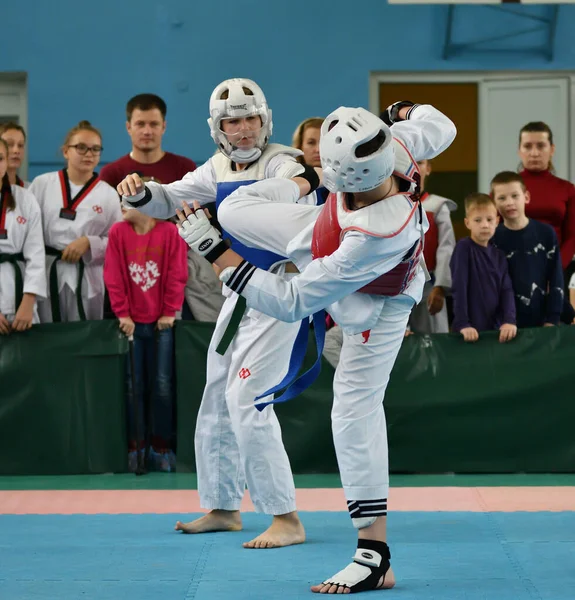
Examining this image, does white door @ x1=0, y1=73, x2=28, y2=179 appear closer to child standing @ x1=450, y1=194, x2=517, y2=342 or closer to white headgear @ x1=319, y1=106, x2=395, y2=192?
child standing @ x1=450, y1=194, x2=517, y2=342

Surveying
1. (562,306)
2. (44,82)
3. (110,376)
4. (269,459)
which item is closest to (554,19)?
(562,306)

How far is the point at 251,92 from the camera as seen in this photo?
4.48 m

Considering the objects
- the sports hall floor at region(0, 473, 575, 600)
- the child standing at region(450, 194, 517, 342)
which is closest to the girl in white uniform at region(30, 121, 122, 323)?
the sports hall floor at region(0, 473, 575, 600)

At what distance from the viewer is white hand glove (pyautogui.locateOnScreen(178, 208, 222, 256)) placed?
360cm

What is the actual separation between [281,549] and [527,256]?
301 cm

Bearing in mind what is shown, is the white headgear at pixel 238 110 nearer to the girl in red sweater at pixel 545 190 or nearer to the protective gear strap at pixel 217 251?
the protective gear strap at pixel 217 251

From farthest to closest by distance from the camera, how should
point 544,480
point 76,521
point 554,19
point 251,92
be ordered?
point 554,19 → point 544,480 → point 76,521 → point 251,92

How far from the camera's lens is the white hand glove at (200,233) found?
360 cm

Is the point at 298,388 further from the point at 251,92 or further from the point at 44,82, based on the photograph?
the point at 44,82

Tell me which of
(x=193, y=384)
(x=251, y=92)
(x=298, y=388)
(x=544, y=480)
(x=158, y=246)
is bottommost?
(x=544, y=480)

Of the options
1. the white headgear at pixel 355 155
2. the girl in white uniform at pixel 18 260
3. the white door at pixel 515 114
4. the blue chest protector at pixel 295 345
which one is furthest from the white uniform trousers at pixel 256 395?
the white door at pixel 515 114

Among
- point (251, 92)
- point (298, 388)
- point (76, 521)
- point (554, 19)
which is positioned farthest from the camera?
point (554, 19)

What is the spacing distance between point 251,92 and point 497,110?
19.4ft

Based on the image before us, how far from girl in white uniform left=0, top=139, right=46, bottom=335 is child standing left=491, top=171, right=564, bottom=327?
288cm
